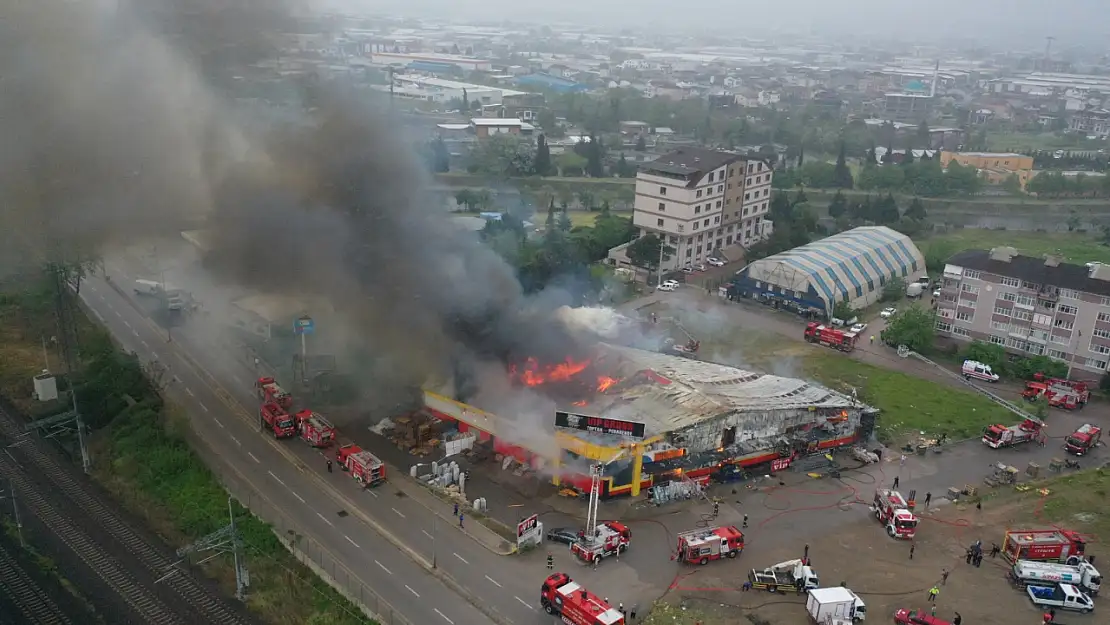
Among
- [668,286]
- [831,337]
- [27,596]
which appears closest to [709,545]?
[27,596]

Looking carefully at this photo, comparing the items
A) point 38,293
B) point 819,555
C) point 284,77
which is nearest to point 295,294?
point 284,77

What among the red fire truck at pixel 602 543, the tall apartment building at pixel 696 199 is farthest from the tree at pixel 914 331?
the red fire truck at pixel 602 543

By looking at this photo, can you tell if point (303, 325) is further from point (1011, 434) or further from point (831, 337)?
point (1011, 434)

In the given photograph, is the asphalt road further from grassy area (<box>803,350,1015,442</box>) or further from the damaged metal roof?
grassy area (<box>803,350,1015,442</box>)

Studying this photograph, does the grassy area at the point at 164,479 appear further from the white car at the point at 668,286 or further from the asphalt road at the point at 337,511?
the white car at the point at 668,286

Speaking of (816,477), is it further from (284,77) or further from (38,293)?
(38,293)

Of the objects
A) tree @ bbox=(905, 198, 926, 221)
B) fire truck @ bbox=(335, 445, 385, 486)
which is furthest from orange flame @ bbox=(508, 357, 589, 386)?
tree @ bbox=(905, 198, 926, 221)
